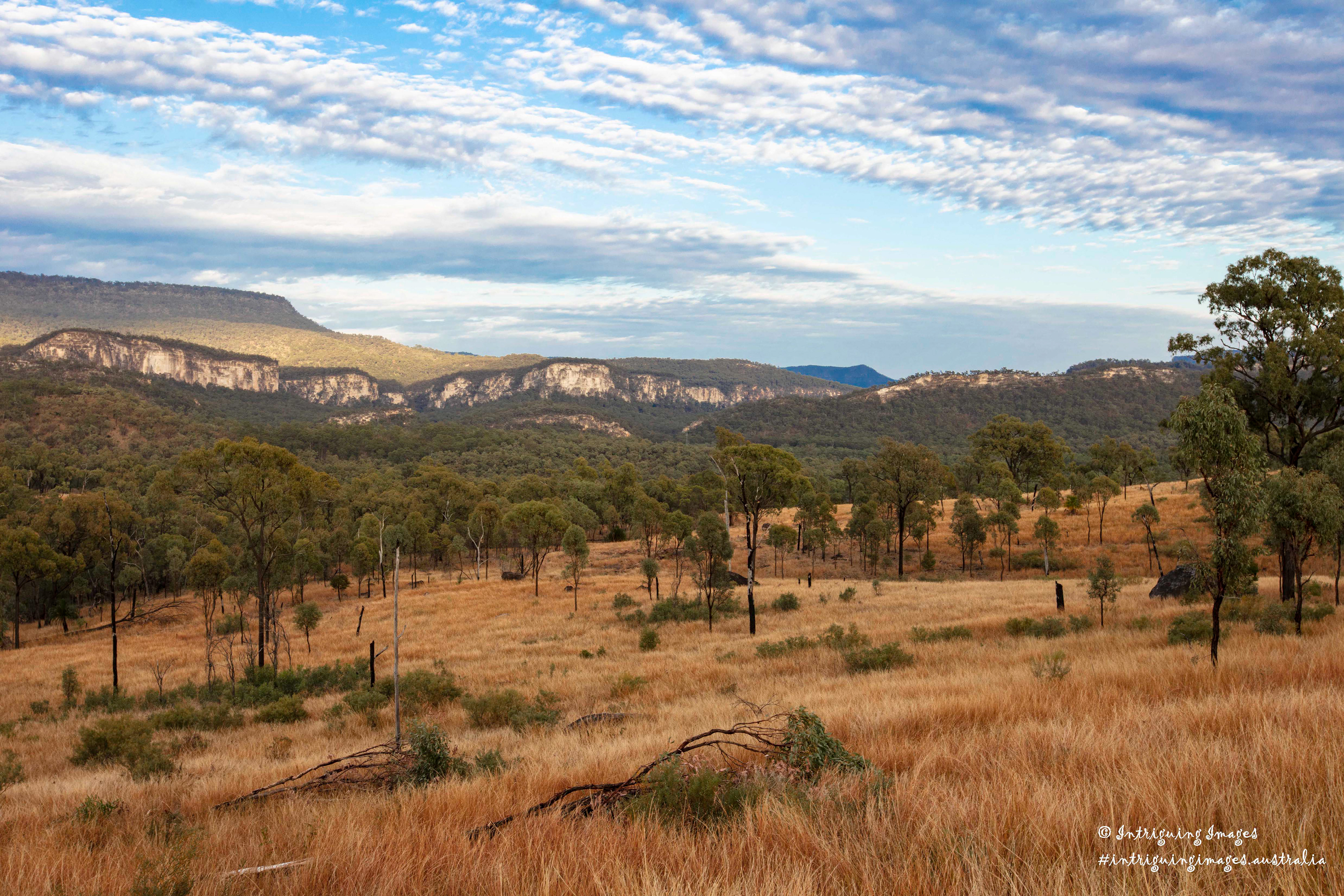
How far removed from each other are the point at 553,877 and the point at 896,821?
6.08 ft

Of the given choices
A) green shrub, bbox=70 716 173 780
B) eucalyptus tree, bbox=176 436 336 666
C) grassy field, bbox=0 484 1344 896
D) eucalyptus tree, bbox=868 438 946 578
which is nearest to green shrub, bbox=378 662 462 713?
grassy field, bbox=0 484 1344 896

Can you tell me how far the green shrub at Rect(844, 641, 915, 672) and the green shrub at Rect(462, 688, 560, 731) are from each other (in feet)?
24.3

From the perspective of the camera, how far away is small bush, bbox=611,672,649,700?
649 inches

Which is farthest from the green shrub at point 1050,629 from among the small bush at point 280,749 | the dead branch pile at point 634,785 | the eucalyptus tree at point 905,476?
the eucalyptus tree at point 905,476

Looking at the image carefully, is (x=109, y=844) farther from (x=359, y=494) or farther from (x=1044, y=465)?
(x=359, y=494)

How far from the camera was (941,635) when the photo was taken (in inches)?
787

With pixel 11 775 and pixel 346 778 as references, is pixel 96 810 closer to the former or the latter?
pixel 346 778

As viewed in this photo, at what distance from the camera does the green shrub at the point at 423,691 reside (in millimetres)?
17744

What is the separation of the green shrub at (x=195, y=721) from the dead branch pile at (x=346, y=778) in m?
11.7

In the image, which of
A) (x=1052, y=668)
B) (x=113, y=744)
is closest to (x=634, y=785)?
(x=1052, y=668)

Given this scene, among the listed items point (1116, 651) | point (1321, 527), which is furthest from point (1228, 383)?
point (1116, 651)

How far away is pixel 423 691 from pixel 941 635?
50.6ft

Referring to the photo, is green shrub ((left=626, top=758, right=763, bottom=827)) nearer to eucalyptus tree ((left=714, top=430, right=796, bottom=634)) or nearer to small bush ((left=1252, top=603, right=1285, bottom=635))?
small bush ((left=1252, top=603, right=1285, bottom=635))

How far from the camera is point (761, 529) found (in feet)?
246
